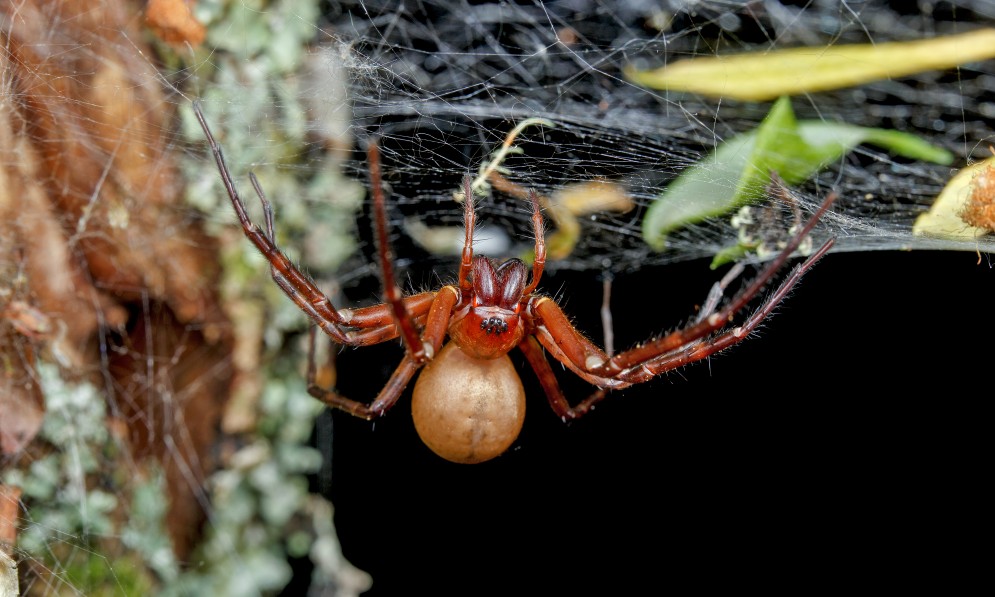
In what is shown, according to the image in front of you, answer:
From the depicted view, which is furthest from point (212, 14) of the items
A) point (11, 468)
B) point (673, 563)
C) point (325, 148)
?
point (673, 563)

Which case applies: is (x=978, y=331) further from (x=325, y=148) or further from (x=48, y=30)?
(x=48, y=30)

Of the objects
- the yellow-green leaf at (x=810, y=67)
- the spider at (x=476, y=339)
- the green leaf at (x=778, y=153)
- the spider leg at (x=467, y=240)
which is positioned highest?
the yellow-green leaf at (x=810, y=67)

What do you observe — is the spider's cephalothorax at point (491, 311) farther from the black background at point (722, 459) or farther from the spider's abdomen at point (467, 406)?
the black background at point (722, 459)

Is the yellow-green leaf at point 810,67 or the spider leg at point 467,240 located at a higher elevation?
the yellow-green leaf at point 810,67

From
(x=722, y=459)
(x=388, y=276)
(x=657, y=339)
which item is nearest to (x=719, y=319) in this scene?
(x=657, y=339)

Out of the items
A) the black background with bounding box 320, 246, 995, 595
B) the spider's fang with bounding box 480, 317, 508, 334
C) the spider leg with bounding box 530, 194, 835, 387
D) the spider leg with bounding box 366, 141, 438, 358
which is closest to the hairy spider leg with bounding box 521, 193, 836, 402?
the spider leg with bounding box 530, 194, 835, 387

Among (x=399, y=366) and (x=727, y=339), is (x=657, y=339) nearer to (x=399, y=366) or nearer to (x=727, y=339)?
(x=727, y=339)

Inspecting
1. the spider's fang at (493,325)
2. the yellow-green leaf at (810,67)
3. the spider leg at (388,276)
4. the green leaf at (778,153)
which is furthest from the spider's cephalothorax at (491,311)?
the yellow-green leaf at (810,67)
